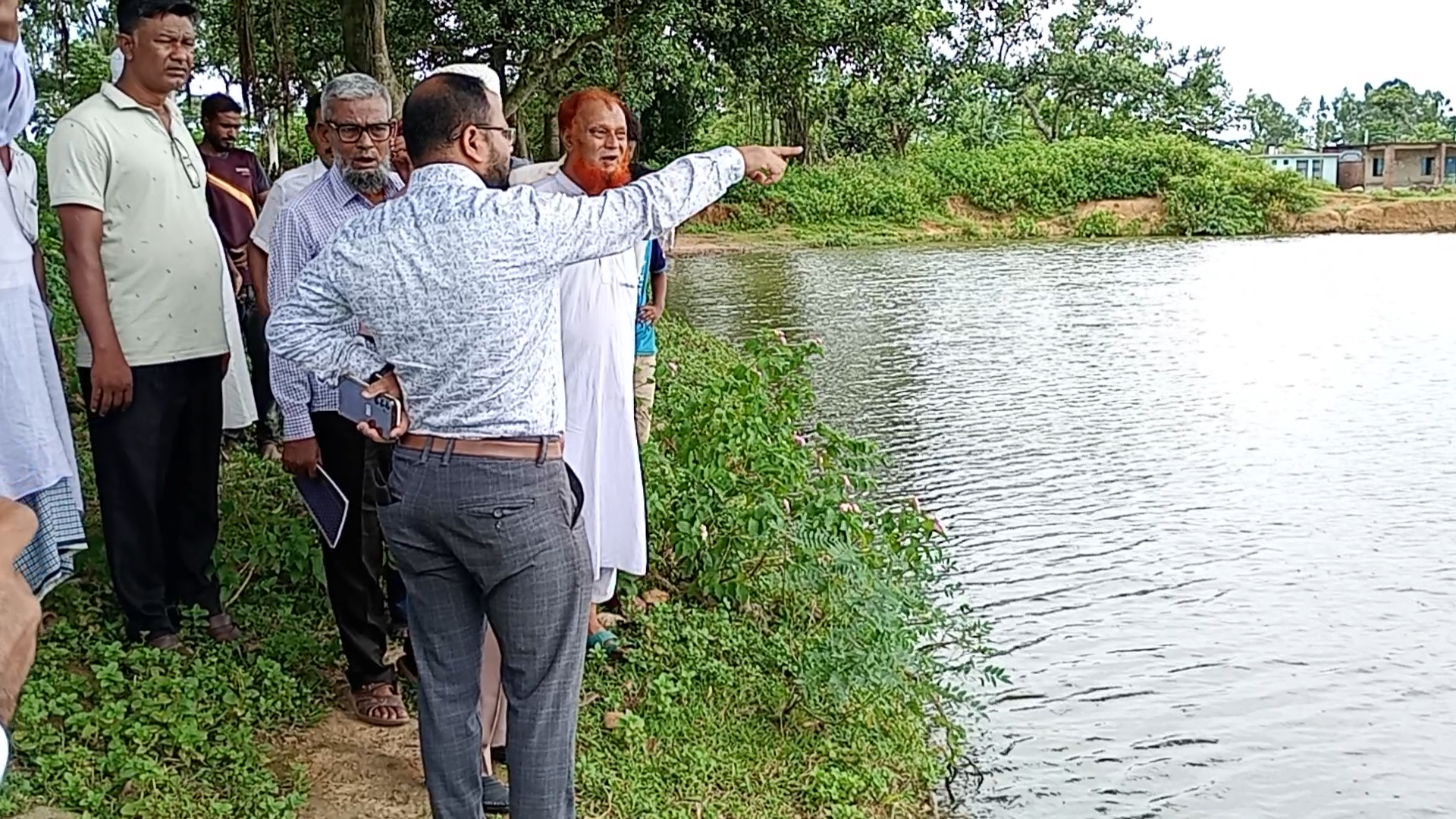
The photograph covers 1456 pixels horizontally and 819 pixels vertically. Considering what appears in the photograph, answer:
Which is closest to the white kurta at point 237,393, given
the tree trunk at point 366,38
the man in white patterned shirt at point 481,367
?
the man in white patterned shirt at point 481,367

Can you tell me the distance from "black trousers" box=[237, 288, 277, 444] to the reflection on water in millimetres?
3273

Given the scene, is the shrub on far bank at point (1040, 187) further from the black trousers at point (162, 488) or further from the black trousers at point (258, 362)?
the black trousers at point (162, 488)

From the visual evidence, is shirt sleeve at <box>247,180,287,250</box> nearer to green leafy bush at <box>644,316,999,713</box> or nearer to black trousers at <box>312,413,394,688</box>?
black trousers at <box>312,413,394,688</box>

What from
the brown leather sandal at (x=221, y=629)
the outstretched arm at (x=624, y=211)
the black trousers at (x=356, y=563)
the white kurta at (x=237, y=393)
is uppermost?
the outstretched arm at (x=624, y=211)

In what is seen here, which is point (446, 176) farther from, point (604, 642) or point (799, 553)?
point (799, 553)

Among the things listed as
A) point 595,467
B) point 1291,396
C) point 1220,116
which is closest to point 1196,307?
point 1291,396

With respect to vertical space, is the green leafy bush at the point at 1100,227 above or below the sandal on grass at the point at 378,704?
above

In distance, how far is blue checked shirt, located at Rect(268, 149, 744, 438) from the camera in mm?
2742

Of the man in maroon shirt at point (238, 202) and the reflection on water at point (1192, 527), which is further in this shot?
the man in maroon shirt at point (238, 202)

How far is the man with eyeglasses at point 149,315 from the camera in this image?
12.4 ft

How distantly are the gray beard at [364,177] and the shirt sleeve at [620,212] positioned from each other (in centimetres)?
110

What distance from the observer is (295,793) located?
352cm

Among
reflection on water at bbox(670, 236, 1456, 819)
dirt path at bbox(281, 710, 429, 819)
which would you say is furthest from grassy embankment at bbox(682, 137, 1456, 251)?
dirt path at bbox(281, 710, 429, 819)

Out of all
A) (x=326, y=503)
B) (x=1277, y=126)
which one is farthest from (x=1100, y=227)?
(x=1277, y=126)
